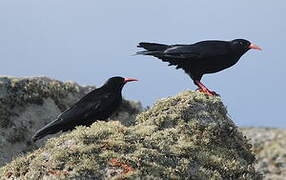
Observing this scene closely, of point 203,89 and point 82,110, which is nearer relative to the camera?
point 82,110

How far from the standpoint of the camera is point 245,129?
206ft

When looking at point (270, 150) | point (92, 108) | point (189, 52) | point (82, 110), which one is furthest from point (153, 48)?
point (270, 150)

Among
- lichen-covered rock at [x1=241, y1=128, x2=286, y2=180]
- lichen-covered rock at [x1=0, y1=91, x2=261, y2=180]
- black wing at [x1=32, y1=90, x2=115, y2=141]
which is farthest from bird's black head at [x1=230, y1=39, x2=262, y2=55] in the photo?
lichen-covered rock at [x1=241, y1=128, x2=286, y2=180]

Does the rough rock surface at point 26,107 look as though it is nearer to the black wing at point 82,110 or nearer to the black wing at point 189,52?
the black wing at point 82,110

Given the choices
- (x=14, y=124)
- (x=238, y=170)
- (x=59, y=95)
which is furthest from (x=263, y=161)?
(x=238, y=170)

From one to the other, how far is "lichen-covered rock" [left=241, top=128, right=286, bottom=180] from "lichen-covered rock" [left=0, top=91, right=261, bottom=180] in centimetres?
2531

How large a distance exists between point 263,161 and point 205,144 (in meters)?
34.2

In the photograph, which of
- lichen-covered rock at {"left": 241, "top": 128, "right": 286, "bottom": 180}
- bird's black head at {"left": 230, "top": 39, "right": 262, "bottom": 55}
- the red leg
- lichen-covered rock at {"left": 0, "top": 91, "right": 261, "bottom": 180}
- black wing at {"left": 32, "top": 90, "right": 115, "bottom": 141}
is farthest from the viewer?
lichen-covered rock at {"left": 241, "top": 128, "right": 286, "bottom": 180}

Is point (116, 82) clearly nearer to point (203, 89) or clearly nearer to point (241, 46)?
point (203, 89)

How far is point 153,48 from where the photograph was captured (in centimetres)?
1988

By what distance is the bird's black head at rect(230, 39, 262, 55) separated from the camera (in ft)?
62.8

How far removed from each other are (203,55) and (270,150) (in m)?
35.4

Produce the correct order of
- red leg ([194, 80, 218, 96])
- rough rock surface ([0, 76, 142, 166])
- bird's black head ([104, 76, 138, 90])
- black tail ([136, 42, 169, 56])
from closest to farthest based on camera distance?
red leg ([194, 80, 218, 96]) < bird's black head ([104, 76, 138, 90]) < black tail ([136, 42, 169, 56]) < rough rock surface ([0, 76, 142, 166])

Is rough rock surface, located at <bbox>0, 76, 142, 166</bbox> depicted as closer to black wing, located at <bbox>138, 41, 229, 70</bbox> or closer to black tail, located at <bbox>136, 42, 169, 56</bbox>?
black tail, located at <bbox>136, 42, 169, 56</bbox>
